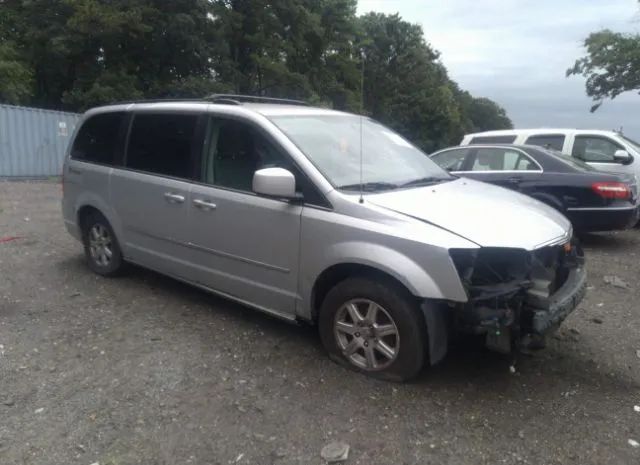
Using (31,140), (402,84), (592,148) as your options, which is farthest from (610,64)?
(402,84)

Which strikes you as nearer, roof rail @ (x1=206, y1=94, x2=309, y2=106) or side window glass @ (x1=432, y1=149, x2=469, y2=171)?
roof rail @ (x1=206, y1=94, x2=309, y2=106)

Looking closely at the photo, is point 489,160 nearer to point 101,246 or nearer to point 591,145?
point 591,145

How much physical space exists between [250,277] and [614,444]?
2505 millimetres

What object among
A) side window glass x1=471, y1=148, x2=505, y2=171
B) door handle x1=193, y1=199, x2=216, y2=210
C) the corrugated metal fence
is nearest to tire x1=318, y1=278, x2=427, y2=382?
door handle x1=193, y1=199, x2=216, y2=210

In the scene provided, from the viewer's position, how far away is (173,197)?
458 cm

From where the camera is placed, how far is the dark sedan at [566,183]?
6.96 meters

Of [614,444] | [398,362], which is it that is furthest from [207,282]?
[614,444]

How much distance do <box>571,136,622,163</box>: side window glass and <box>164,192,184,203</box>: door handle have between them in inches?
297

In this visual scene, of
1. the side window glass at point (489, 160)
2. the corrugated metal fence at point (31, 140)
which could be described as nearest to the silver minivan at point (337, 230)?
the side window glass at point (489, 160)

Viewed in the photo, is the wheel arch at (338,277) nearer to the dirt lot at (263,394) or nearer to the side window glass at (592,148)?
the dirt lot at (263,394)

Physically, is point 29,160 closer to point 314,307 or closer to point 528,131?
point 528,131

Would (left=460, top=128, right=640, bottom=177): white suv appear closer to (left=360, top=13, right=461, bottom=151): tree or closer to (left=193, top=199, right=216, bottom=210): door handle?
(left=193, top=199, right=216, bottom=210): door handle

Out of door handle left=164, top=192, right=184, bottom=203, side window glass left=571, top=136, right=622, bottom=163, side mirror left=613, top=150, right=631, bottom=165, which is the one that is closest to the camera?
door handle left=164, top=192, right=184, bottom=203

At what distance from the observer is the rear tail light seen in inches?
273
